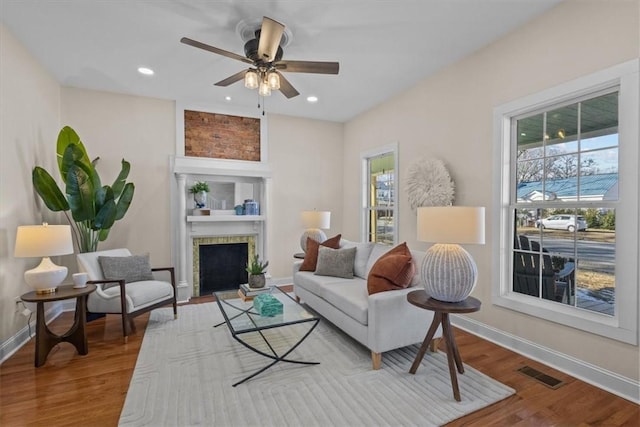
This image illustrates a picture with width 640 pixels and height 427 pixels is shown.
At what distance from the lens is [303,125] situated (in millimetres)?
5641

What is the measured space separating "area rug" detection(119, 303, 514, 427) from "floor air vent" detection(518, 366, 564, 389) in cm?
36

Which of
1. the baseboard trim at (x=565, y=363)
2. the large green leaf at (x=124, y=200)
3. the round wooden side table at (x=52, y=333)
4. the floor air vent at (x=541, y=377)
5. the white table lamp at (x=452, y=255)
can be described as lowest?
the floor air vent at (x=541, y=377)

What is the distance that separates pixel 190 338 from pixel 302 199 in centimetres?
314

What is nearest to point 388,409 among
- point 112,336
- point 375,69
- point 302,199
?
point 112,336

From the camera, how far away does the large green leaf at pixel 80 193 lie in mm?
3359

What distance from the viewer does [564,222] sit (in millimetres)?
2682

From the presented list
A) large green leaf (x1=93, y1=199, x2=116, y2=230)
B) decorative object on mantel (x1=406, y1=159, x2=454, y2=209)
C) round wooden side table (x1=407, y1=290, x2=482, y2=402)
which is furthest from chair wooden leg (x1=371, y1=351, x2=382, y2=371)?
large green leaf (x1=93, y1=199, x2=116, y2=230)

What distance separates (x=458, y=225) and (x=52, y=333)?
12.0ft

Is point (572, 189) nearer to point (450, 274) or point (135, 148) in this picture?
point (450, 274)

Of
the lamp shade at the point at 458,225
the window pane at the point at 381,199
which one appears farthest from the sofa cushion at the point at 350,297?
the window pane at the point at 381,199

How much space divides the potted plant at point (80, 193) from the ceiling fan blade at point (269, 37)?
255 cm

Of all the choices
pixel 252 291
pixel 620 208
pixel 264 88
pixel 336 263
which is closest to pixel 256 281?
pixel 252 291

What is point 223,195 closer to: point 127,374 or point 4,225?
point 4,225

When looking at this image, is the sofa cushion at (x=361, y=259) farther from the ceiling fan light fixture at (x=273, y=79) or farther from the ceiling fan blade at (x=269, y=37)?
the ceiling fan blade at (x=269, y=37)
